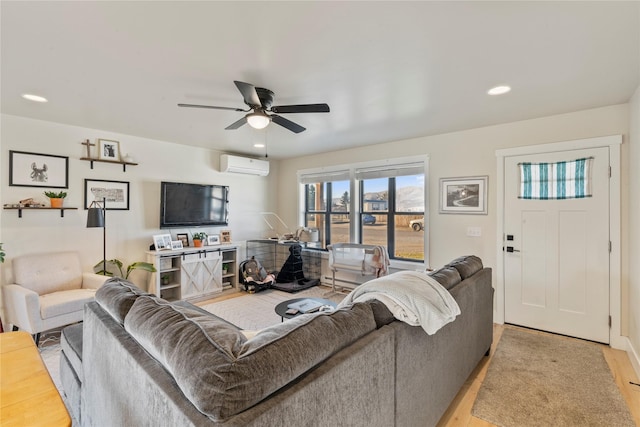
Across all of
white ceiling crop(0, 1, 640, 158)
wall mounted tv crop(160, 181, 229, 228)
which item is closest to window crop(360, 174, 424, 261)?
white ceiling crop(0, 1, 640, 158)

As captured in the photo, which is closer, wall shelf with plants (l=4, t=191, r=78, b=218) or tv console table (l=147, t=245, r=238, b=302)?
wall shelf with plants (l=4, t=191, r=78, b=218)

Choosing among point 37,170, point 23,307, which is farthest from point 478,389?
point 37,170

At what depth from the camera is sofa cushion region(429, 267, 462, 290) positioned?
1971mm

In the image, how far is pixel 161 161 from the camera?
4.40 m

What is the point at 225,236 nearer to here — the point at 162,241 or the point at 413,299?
the point at 162,241

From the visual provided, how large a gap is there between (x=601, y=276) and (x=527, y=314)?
818 millimetres

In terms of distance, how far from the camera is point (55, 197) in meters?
3.42

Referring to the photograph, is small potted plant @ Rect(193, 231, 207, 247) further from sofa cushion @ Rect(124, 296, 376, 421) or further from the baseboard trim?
the baseboard trim

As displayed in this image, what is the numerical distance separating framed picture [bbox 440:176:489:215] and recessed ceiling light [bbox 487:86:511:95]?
1306mm

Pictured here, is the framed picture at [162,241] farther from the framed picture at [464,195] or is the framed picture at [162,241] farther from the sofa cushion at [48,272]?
the framed picture at [464,195]

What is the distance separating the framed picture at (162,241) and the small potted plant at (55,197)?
1.11 meters

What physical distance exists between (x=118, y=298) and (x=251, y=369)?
3.34 ft

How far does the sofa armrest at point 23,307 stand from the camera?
8.90 ft

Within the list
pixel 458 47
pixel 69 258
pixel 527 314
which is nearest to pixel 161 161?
pixel 69 258
